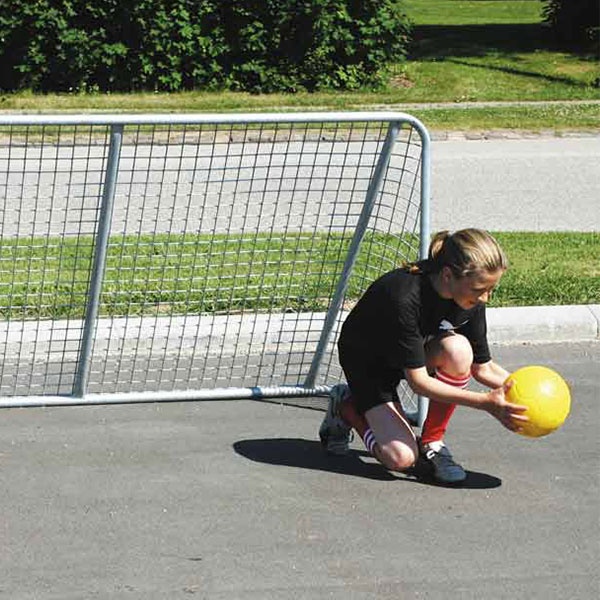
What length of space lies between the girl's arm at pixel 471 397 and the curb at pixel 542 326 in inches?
91.4

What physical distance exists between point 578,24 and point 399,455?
1859 cm

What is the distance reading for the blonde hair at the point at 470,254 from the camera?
5.14 meters

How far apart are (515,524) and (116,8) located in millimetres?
13352

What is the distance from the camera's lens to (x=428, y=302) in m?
5.44

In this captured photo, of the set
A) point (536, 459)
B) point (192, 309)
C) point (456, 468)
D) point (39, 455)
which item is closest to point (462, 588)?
point (456, 468)

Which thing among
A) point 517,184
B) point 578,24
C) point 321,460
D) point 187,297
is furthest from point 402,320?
point 578,24

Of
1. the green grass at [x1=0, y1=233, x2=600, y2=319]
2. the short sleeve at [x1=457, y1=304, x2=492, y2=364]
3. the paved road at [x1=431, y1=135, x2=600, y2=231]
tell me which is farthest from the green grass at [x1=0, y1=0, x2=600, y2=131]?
the short sleeve at [x1=457, y1=304, x2=492, y2=364]

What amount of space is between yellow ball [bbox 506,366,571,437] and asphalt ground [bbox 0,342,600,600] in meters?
0.36

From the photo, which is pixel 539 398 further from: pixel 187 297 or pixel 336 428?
pixel 187 297

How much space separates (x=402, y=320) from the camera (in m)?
5.36

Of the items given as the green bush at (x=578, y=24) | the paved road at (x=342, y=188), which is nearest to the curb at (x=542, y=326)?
the paved road at (x=342, y=188)

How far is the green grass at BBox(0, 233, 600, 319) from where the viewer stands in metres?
6.92

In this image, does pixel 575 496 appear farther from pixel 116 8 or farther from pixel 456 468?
pixel 116 8

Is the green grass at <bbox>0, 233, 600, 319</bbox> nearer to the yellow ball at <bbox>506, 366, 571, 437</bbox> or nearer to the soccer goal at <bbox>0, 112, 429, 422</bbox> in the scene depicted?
the soccer goal at <bbox>0, 112, 429, 422</bbox>
